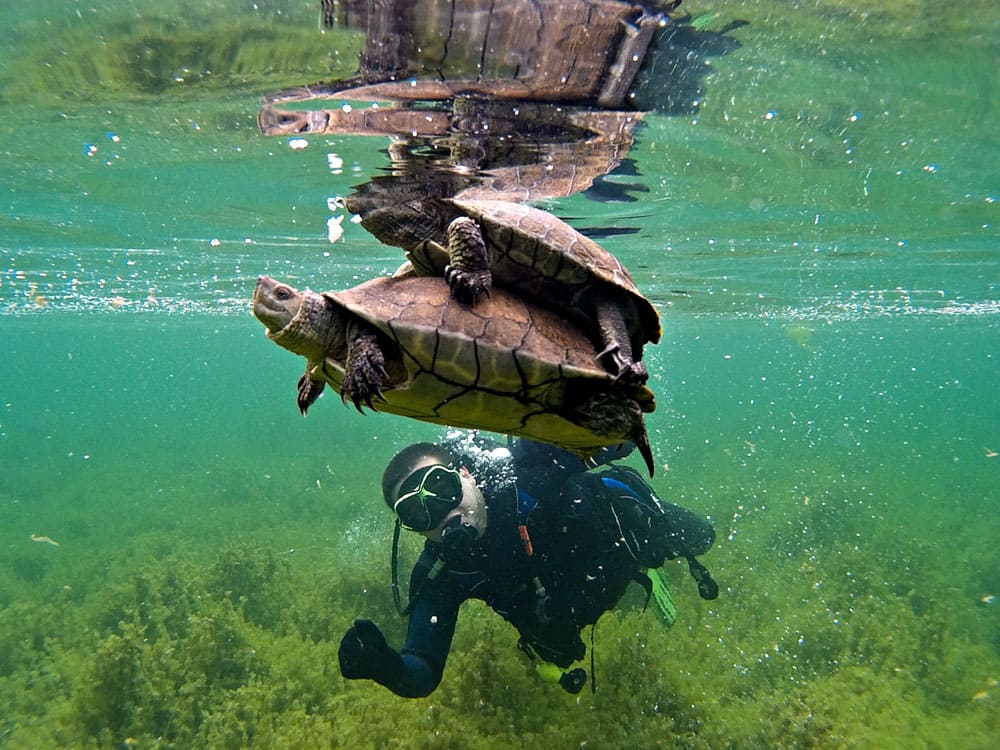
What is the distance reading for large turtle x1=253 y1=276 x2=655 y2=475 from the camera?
10.5ft

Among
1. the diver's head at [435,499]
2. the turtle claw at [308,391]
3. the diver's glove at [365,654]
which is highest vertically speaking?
the turtle claw at [308,391]

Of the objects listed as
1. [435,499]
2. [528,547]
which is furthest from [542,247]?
[528,547]

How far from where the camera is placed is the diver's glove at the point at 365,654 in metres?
5.88

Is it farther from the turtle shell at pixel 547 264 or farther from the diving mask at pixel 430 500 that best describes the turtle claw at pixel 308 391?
the diving mask at pixel 430 500

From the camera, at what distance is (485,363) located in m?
3.23

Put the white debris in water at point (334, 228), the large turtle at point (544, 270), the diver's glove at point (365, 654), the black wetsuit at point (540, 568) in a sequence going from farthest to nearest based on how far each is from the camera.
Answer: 1. the white debris in water at point (334, 228)
2. the black wetsuit at point (540, 568)
3. the diver's glove at point (365, 654)
4. the large turtle at point (544, 270)

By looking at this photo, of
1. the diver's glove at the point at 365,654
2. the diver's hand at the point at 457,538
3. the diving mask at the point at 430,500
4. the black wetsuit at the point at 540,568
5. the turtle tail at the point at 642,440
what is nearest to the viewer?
the turtle tail at the point at 642,440

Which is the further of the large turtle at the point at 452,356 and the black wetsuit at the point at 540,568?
the black wetsuit at the point at 540,568

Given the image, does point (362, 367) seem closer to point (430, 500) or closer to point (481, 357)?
point (481, 357)

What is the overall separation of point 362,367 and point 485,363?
2.23 feet

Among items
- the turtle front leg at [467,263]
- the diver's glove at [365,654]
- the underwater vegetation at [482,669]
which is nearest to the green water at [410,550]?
the underwater vegetation at [482,669]

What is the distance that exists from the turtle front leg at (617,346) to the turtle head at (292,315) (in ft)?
5.43

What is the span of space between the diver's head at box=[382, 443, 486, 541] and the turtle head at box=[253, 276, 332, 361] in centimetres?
347

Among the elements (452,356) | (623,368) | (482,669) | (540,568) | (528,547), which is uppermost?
(623,368)
